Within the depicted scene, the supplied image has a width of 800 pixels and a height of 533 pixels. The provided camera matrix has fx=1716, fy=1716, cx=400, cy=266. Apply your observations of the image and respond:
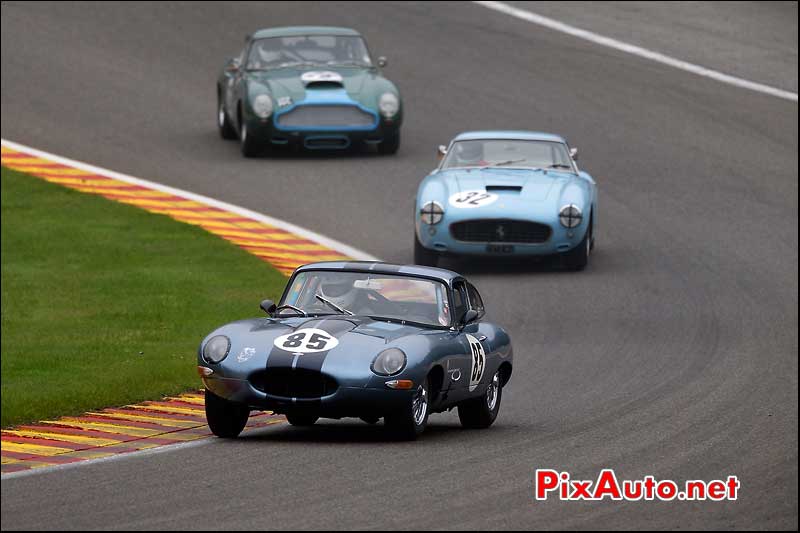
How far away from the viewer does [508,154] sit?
65.0 ft

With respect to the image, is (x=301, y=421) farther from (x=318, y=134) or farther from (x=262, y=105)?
(x=318, y=134)

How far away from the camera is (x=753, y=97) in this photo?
2894 centimetres

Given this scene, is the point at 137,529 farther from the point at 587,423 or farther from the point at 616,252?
the point at 616,252

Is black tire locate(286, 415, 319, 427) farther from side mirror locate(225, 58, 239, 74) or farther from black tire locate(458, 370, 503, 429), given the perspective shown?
side mirror locate(225, 58, 239, 74)

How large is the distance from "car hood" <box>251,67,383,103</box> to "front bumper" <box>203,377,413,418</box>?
12.8m

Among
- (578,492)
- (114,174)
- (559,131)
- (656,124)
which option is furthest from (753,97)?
(578,492)

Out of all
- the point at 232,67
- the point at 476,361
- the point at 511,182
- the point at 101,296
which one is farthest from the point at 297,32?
the point at 476,361

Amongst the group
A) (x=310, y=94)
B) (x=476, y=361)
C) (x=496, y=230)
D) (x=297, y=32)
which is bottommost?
(x=496, y=230)

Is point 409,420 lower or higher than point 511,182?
higher

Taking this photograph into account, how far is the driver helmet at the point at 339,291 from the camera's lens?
11469mm

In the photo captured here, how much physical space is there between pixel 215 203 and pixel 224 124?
11.2ft

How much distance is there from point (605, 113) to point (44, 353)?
14883mm

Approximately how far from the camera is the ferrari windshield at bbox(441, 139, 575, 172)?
19688 millimetres

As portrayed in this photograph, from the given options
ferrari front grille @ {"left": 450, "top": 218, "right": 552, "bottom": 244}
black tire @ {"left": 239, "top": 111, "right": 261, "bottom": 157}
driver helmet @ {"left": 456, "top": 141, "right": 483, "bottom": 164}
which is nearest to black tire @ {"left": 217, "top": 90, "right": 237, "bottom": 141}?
black tire @ {"left": 239, "top": 111, "right": 261, "bottom": 157}
